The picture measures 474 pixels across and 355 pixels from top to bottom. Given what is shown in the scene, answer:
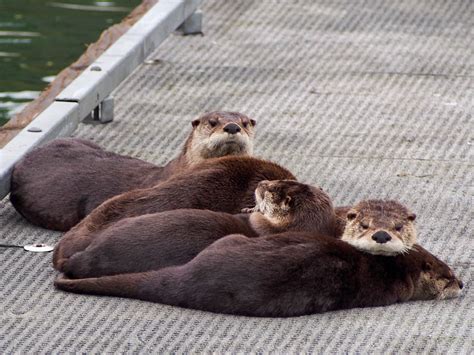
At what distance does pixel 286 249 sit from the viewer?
13.4ft

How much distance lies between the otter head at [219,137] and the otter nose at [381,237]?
1121 millimetres

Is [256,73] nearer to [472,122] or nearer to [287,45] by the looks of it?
[287,45]

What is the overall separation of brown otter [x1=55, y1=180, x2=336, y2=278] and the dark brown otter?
87 millimetres

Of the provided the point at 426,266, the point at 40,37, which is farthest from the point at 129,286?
the point at 40,37

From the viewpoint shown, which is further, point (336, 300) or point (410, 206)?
point (410, 206)

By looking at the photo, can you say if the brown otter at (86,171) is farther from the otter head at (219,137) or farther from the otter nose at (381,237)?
the otter nose at (381,237)

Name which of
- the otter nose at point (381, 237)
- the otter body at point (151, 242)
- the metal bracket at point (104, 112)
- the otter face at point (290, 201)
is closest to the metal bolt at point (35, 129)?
the metal bracket at point (104, 112)

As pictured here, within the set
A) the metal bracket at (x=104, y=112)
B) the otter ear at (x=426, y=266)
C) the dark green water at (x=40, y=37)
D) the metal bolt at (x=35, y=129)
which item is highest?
the otter ear at (x=426, y=266)

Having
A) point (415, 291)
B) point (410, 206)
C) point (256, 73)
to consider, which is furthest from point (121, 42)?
point (415, 291)

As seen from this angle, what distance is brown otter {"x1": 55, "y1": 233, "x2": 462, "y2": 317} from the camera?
4027 mm

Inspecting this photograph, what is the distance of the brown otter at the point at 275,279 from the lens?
13.2ft

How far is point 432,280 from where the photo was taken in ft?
14.1

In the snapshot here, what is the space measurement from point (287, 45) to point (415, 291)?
11.2 ft

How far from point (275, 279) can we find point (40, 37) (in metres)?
5.99
